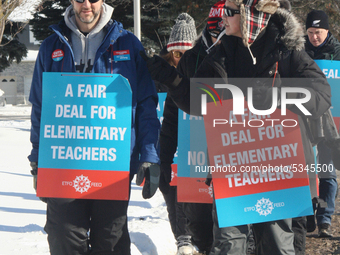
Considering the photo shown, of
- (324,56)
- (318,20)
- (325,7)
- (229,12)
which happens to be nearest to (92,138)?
(229,12)

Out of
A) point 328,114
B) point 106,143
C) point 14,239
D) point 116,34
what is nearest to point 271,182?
point 328,114

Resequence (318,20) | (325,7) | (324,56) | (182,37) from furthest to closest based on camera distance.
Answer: (325,7)
(318,20)
(324,56)
(182,37)

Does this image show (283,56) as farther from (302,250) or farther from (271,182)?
(302,250)

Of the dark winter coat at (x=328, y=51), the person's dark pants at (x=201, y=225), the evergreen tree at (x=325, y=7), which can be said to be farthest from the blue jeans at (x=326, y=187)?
the evergreen tree at (x=325, y=7)

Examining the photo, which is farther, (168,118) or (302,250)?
(168,118)

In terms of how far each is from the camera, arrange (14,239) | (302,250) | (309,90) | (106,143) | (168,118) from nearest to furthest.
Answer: (309,90)
(106,143)
(302,250)
(168,118)
(14,239)

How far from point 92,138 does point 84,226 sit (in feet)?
1.83

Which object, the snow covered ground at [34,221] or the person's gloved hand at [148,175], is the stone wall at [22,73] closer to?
the snow covered ground at [34,221]

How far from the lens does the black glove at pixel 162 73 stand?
9.14 feet

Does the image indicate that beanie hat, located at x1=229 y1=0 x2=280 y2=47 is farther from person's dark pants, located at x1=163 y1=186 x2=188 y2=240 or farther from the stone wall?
the stone wall

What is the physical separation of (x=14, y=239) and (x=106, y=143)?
1.84 meters

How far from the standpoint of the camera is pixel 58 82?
9.59 feet

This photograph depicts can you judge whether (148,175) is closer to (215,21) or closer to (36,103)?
(36,103)

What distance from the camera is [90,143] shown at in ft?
9.50
